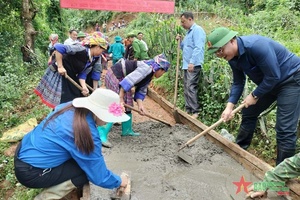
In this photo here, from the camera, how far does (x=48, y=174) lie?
7.01 feet

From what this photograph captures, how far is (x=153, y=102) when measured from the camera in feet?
21.0

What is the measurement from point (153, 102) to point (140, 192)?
382 cm

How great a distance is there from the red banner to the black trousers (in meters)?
7.07

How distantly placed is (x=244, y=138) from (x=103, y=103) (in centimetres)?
214

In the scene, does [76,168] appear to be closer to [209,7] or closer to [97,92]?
[97,92]

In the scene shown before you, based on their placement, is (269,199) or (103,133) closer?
(269,199)

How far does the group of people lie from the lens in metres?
1.98

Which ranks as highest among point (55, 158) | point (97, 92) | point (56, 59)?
point (97, 92)

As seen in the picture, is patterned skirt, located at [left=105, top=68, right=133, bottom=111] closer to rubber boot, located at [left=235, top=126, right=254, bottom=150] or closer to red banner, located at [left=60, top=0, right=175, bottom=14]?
rubber boot, located at [left=235, top=126, right=254, bottom=150]

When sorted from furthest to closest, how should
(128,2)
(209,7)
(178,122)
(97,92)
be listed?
(209,7)
(128,2)
(178,122)
(97,92)

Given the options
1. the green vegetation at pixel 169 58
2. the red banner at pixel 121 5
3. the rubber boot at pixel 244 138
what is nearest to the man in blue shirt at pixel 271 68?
the rubber boot at pixel 244 138

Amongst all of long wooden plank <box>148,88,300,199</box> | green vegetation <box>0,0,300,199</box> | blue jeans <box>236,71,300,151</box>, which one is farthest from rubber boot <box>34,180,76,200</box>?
blue jeans <box>236,71,300,151</box>

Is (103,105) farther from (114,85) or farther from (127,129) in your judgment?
(127,129)

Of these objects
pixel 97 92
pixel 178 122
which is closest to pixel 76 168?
pixel 97 92
